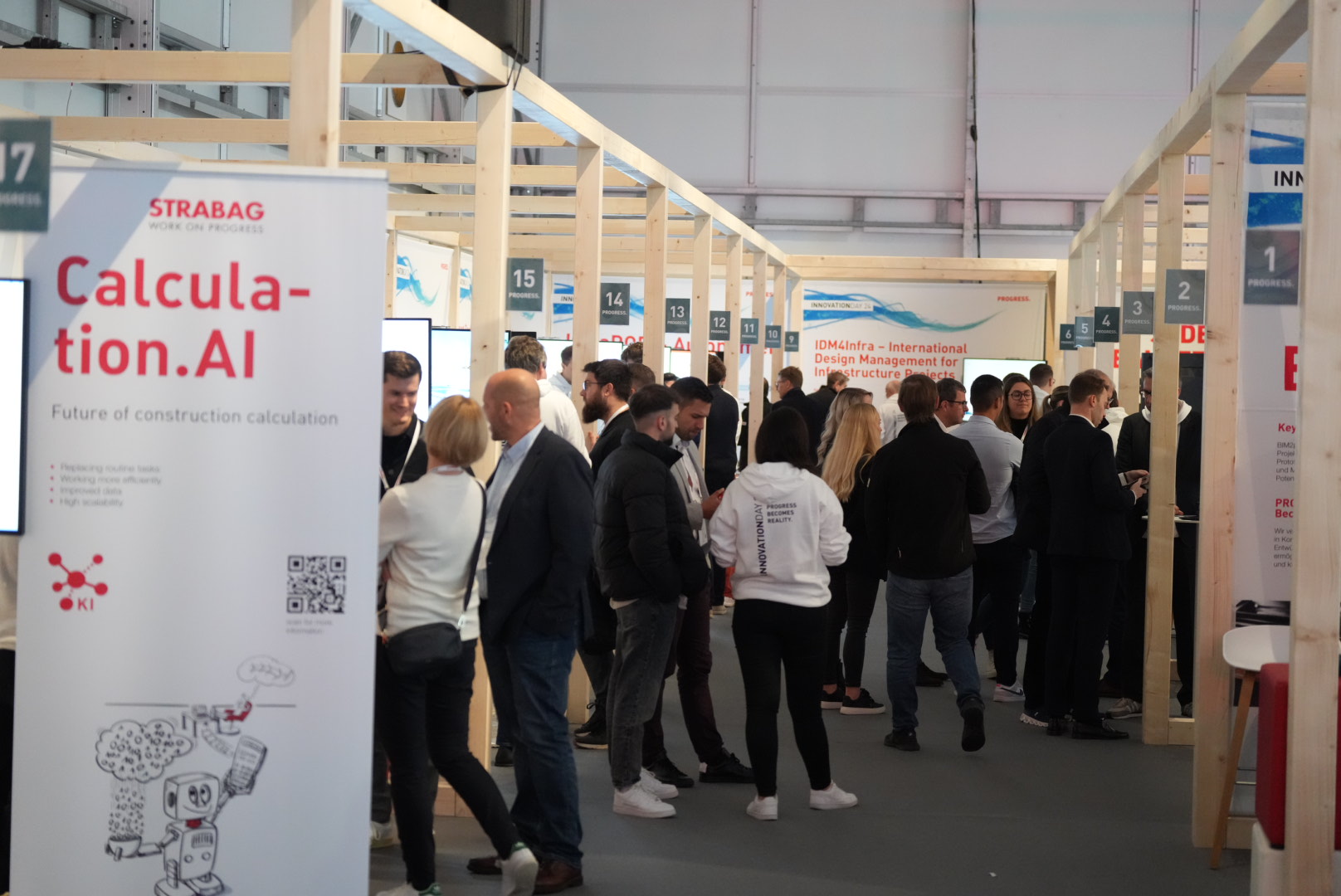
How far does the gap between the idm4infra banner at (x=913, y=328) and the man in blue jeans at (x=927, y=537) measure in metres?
9.83

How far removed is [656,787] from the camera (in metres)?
4.93

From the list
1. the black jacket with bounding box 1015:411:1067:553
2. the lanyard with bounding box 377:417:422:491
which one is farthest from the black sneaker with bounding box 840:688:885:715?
the lanyard with bounding box 377:417:422:491

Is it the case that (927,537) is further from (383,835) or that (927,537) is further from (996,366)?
(996,366)

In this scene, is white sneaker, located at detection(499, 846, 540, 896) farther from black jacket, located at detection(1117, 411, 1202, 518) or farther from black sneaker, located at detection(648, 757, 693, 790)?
black jacket, located at detection(1117, 411, 1202, 518)

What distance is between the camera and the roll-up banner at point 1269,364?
4.36 meters

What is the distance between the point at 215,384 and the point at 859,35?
14.4 metres

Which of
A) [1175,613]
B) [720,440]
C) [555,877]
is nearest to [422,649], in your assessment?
[555,877]

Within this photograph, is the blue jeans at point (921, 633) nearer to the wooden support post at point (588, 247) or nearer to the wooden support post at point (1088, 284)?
the wooden support post at point (588, 247)

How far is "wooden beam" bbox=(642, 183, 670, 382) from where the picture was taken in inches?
280

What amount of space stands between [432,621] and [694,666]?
1.84m

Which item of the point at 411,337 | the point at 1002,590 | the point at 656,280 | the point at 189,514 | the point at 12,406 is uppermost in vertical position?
the point at 656,280

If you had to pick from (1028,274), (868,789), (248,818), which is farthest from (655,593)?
(1028,274)

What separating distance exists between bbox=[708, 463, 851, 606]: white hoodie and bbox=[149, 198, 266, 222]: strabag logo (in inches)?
84.0

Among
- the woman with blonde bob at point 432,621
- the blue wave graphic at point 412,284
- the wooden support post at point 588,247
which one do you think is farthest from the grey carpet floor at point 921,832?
the blue wave graphic at point 412,284
